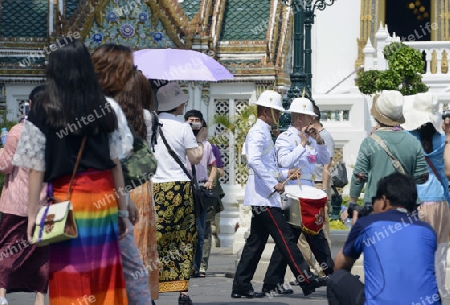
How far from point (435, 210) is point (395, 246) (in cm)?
236

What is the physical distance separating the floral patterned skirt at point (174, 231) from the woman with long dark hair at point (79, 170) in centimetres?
258

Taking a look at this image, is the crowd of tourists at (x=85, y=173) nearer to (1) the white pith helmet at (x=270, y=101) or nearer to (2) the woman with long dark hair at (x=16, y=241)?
(2) the woman with long dark hair at (x=16, y=241)

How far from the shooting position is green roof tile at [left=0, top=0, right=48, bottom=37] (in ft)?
63.3

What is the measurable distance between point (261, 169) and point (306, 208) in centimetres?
72

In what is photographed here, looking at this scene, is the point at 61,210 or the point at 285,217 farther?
the point at 285,217

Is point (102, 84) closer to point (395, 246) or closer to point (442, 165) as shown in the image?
point (395, 246)

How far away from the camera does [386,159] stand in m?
8.86

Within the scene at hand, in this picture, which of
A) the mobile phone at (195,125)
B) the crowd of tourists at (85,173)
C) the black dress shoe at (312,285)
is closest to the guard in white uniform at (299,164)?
the black dress shoe at (312,285)

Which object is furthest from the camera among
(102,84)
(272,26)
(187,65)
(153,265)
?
(272,26)

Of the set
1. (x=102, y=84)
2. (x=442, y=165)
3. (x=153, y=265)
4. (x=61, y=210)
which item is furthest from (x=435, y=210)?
(x=61, y=210)

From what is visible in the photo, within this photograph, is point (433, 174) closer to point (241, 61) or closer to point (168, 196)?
point (168, 196)

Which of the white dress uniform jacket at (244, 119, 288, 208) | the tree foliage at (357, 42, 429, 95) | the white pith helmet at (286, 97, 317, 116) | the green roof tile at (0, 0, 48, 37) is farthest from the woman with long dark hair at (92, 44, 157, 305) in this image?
the tree foliage at (357, 42, 429, 95)

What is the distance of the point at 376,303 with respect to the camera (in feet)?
22.7

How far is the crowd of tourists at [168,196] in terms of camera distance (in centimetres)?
668
